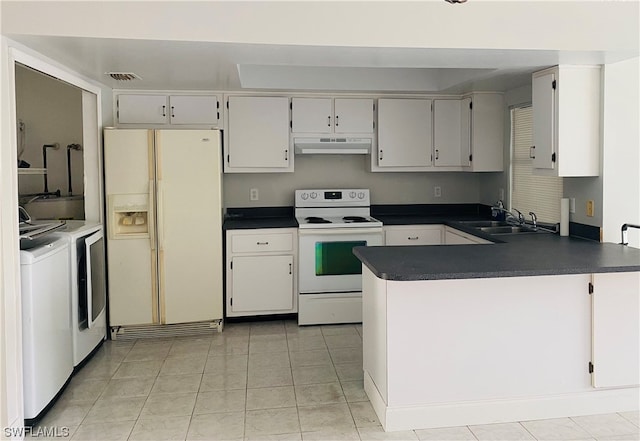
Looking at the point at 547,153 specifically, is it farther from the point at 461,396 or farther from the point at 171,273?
the point at 171,273

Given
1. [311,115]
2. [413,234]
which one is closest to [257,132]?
[311,115]

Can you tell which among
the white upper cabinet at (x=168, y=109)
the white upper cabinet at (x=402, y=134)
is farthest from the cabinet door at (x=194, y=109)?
the white upper cabinet at (x=402, y=134)

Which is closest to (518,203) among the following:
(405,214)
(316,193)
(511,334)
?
(405,214)

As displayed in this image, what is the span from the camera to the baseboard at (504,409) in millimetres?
2615

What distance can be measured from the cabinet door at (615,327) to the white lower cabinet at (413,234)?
1.99 meters

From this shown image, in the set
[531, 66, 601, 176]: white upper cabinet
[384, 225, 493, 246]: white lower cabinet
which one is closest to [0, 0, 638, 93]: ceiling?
[531, 66, 601, 176]: white upper cabinet

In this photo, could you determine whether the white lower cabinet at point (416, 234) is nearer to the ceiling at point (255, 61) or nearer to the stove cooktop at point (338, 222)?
the stove cooktop at point (338, 222)

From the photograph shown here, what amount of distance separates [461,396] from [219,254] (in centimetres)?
223

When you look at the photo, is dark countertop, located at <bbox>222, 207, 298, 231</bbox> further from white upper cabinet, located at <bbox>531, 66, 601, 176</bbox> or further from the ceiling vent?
white upper cabinet, located at <bbox>531, 66, 601, 176</bbox>

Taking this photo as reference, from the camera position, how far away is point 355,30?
2.76 metres

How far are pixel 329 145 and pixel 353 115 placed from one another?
1.17 feet

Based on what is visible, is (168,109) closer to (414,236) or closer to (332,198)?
(332,198)

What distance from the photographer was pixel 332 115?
185 inches

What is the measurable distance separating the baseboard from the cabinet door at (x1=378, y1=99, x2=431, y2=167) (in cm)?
251
